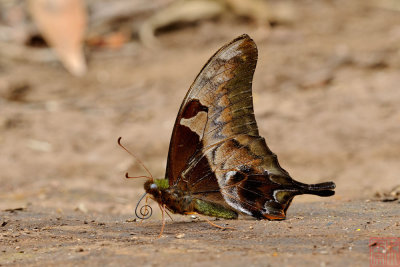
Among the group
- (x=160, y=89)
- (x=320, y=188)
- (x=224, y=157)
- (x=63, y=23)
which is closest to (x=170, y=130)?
(x=160, y=89)

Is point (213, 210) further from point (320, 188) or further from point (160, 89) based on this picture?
point (160, 89)

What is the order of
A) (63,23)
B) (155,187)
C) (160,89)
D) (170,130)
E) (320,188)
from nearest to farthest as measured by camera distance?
(320,188) → (155,187) → (170,130) → (160,89) → (63,23)

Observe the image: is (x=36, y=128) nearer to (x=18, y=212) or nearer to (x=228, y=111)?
(x=18, y=212)

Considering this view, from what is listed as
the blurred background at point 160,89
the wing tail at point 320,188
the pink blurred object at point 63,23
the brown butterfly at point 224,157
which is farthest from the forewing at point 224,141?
the pink blurred object at point 63,23

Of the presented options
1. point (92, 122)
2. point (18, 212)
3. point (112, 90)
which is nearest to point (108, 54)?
point (112, 90)

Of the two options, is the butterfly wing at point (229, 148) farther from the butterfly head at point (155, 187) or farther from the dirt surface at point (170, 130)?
the dirt surface at point (170, 130)
